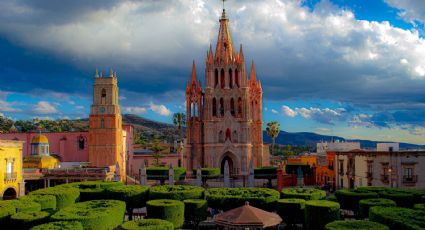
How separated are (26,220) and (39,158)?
34.9 m

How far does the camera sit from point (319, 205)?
29172 millimetres

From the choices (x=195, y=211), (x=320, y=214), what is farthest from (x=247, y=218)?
(x=195, y=211)

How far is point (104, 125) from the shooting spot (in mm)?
63594

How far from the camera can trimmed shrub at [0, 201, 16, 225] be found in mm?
27203

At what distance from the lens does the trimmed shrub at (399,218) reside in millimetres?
21952

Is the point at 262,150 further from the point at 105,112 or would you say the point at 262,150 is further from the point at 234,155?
the point at 105,112

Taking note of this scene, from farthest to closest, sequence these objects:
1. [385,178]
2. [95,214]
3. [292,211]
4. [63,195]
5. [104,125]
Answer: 1. [104,125]
2. [385,178]
3. [63,195]
4. [292,211]
5. [95,214]

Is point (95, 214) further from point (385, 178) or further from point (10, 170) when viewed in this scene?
point (385, 178)

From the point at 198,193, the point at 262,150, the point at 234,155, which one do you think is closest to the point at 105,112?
the point at 234,155

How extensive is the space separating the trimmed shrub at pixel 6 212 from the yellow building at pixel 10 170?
15665 mm

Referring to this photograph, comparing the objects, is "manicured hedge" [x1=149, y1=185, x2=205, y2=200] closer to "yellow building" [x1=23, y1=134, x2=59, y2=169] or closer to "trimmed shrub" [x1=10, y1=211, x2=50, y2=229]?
"trimmed shrub" [x1=10, y1=211, x2=50, y2=229]

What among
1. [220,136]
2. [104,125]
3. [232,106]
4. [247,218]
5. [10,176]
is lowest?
[247,218]

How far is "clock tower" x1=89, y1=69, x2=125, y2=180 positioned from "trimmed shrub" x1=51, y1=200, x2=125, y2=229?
31759 millimetres

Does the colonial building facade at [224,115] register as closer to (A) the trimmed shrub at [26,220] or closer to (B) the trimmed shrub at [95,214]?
(B) the trimmed shrub at [95,214]
